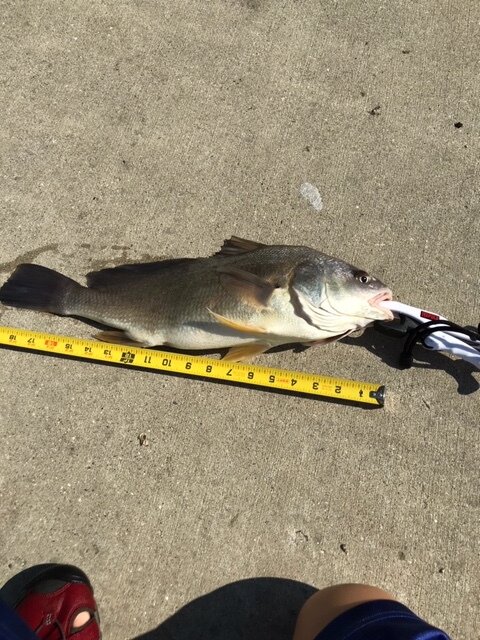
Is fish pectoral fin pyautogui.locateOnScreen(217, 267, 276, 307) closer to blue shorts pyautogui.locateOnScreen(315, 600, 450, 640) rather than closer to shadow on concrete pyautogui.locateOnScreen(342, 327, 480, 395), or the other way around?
shadow on concrete pyautogui.locateOnScreen(342, 327, 480, 395)

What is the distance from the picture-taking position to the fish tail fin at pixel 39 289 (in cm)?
308

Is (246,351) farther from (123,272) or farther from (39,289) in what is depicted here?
(39,289)

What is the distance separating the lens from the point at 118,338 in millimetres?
3066

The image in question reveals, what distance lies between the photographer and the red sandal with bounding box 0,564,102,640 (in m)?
2.75

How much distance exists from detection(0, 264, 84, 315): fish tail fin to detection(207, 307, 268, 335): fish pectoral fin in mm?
911

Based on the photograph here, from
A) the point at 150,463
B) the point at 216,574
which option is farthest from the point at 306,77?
the point at 216,574

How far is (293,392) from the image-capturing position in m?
3.09

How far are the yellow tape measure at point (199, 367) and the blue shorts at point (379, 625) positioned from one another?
3.61ft

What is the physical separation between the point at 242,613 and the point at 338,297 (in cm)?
179

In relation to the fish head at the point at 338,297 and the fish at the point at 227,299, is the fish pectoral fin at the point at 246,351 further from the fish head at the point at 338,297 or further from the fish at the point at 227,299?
the fish head at the point at 338,297

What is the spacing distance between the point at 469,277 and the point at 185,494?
2239mm

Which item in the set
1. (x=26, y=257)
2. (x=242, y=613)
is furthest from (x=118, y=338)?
(x=242, y=613)

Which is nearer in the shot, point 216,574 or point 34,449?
point 216,574

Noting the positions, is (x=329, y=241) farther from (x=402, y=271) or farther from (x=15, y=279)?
(x=15, y=279)
